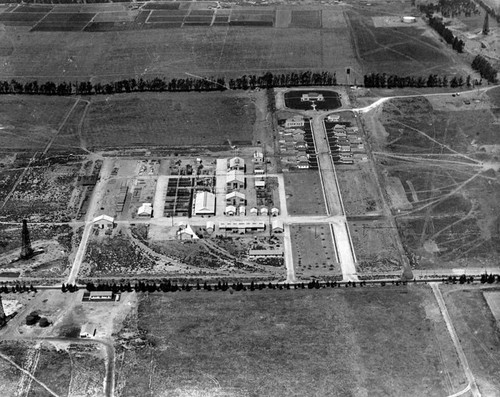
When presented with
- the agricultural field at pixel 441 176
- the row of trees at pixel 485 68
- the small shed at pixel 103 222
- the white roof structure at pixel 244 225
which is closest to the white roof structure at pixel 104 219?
the small shed at pixel 103 222

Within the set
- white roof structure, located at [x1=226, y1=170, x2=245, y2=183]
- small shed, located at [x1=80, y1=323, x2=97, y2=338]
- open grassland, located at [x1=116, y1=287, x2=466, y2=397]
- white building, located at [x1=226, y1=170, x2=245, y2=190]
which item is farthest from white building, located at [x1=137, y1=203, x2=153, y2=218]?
small shed, located at [x1=80, y1=323, x2=97, y2=338]

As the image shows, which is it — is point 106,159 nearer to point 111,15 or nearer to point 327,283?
point 327,283

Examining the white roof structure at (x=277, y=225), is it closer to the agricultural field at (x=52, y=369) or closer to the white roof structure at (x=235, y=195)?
the white roof structure at (x=235, y=195)

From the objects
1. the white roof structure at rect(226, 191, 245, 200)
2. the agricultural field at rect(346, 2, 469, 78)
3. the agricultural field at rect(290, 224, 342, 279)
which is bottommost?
the agricultural field at rect(346, 2, 469, 78)

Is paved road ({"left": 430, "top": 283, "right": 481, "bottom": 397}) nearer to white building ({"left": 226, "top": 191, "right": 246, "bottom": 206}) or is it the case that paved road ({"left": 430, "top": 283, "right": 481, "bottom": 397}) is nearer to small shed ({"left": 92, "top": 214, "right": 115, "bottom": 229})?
white building ({"left": 226, "top": 191, "right": 246, "bottom": 206})

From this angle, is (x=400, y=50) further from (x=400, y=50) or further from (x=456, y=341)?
(x=456, y=341)

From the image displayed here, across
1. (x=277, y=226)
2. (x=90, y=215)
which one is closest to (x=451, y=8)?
(x=277, y=226)
